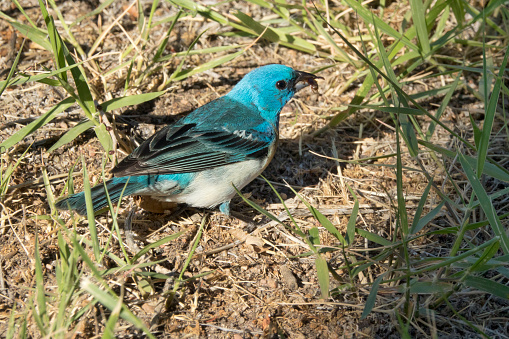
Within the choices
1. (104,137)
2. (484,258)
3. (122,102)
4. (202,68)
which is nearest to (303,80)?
(202,68)

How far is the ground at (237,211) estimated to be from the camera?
2.87m

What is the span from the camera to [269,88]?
13.4 ft

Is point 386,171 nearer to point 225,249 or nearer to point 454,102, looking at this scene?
point 454,102

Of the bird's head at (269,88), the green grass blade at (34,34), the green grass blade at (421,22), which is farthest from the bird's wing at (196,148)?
the green grass blade at (421,22)

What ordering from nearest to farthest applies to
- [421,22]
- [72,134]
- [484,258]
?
[484,258], [72,134], [421,22]

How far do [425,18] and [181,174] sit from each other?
2374 millimetres

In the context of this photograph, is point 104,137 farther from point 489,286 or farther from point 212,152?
point 489,286

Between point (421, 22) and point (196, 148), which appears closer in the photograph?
point (196, 148)

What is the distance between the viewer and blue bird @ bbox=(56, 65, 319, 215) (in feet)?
11.5

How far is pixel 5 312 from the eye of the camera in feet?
9.60

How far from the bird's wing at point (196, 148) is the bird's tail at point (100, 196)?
95 millimetres

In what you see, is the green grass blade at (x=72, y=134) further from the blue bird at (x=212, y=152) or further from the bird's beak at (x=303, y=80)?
the bird's beak at (x=303, y=80)

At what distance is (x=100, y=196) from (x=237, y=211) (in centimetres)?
109

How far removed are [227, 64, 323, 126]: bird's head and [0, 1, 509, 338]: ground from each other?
438 mm
